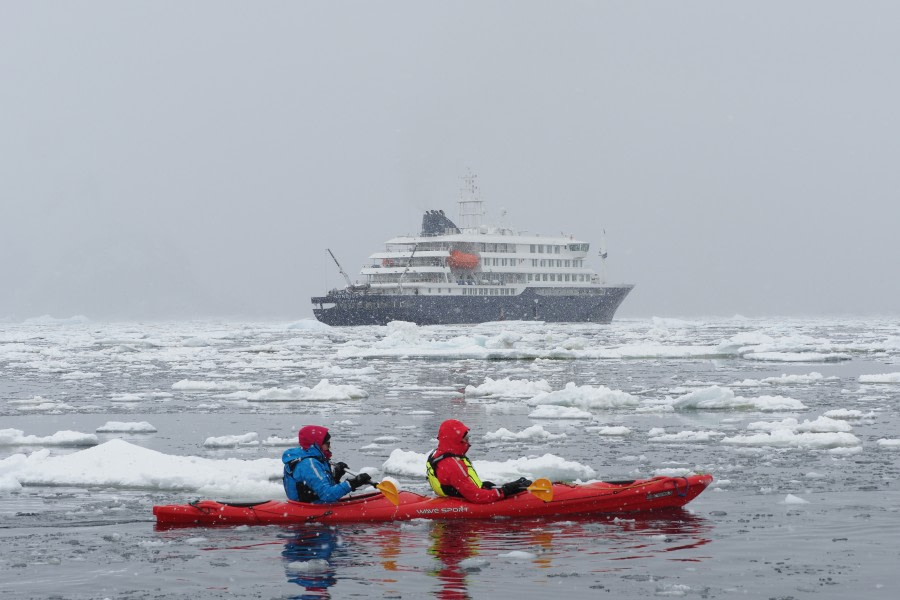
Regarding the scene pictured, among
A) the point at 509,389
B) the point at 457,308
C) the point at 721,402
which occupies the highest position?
the point at 457,308

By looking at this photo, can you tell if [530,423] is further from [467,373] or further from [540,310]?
[540,310]

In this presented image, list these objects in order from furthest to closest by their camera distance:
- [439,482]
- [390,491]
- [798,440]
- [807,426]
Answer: [807,426], [798,440], [439,482], [390,491]

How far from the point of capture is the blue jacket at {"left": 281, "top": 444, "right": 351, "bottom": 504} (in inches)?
372

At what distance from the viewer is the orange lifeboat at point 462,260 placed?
72537 mm

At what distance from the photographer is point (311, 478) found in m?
9.51

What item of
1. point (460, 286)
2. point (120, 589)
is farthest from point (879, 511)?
point (460, 286)

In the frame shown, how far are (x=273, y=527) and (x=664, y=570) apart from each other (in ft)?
11.2

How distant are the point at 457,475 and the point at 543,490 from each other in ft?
2.38

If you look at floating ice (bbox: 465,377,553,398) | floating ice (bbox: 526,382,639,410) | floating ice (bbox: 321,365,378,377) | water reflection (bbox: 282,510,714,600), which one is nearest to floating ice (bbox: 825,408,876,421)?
floating ice (bbox: 526,382,639,410)

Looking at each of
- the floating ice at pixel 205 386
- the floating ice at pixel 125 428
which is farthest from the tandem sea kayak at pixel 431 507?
the floating ice at pixel 205 386

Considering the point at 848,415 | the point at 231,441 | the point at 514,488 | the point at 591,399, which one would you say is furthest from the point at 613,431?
the point at 514,488

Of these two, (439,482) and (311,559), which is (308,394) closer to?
(439,482)

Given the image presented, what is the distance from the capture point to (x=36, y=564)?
26.1 feet

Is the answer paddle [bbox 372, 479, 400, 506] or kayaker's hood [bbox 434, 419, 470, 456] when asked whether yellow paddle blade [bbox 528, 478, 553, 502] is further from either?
paddle [bbox 372, 479, 400, 506]
